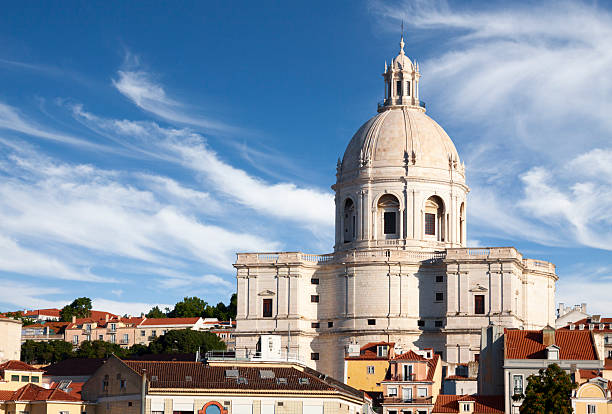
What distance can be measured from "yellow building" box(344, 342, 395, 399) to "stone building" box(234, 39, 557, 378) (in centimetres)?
845

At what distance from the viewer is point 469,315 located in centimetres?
11500

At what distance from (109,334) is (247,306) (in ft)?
252

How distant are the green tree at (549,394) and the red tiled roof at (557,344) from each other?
8757 mm

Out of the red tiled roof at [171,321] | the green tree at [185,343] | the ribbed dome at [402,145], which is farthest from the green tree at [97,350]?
the ribbed dome at [402,145]

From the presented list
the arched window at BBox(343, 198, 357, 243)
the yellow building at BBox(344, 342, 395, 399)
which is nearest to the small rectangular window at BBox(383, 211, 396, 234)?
the arched window at BBox(343, 198, 357, 243)

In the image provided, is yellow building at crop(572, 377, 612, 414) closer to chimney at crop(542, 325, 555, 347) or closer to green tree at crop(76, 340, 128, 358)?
chimney at crop(542, 325, 555, 347)

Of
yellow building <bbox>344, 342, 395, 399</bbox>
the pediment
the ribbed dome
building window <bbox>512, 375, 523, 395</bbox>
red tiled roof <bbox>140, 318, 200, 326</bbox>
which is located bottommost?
building window <bbox>512, 375, 523, 395</bbox>

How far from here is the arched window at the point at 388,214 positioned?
409ft

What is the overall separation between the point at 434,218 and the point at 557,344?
37.5 meters

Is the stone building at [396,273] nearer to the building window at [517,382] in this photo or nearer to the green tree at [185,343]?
the building window at [517,382]

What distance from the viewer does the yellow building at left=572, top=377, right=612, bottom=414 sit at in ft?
268

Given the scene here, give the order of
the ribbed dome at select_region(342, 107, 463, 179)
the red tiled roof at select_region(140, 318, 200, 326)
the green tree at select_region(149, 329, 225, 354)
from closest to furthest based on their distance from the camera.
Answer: the ribbed dome at select_region(342, 107, 463, 179) → the green tree at select_region(149, 329, 225, 354) → the red tiled roof at select_region(140, 318, 200, 326)

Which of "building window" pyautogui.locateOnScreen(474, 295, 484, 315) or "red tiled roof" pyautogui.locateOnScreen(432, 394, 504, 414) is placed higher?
"building window" pyautogui.locateOnScreen(474, 295, 484, 315)

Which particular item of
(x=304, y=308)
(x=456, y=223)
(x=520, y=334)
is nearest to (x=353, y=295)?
(x=304, y=308)
